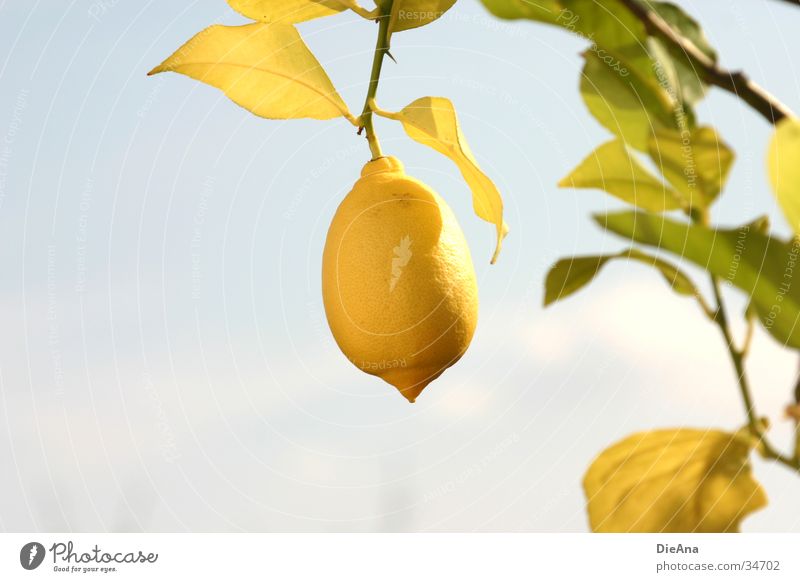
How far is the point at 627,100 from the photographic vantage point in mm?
549

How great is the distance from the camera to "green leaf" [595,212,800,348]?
0.44 metres

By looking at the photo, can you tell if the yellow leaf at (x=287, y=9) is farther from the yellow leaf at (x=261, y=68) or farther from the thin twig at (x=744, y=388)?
the thin twig at (x=744, y=388)

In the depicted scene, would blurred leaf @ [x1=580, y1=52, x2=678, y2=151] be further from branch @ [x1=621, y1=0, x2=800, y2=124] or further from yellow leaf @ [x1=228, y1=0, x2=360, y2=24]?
yellow leaf @ [x1=228, y1=0, x2=360, y2=24]

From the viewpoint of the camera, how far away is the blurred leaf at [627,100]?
53 centimetres

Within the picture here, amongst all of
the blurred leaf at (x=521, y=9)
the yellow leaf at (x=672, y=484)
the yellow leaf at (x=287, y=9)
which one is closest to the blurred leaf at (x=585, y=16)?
the blurred leaf at (x=521, y=9)

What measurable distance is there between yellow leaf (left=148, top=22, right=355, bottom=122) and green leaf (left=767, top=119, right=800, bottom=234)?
0.28 m

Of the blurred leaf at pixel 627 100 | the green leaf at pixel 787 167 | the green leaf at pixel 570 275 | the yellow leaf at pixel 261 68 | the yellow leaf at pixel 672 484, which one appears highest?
the yellow leaf at pixel 261 68

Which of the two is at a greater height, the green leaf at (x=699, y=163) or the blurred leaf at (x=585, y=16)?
the blurred leaf at (x=585, y=16)

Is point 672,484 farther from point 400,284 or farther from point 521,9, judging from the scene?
point 521,9

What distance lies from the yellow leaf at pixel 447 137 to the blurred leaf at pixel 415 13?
7 centimetres

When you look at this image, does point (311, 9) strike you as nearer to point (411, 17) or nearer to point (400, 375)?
point (411, 17)

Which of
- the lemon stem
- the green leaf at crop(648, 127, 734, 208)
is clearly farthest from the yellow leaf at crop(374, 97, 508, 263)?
the green leaf at crop(648, 127, 734, 208)

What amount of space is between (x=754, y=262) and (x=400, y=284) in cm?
21

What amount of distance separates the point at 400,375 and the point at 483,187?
137 mm
